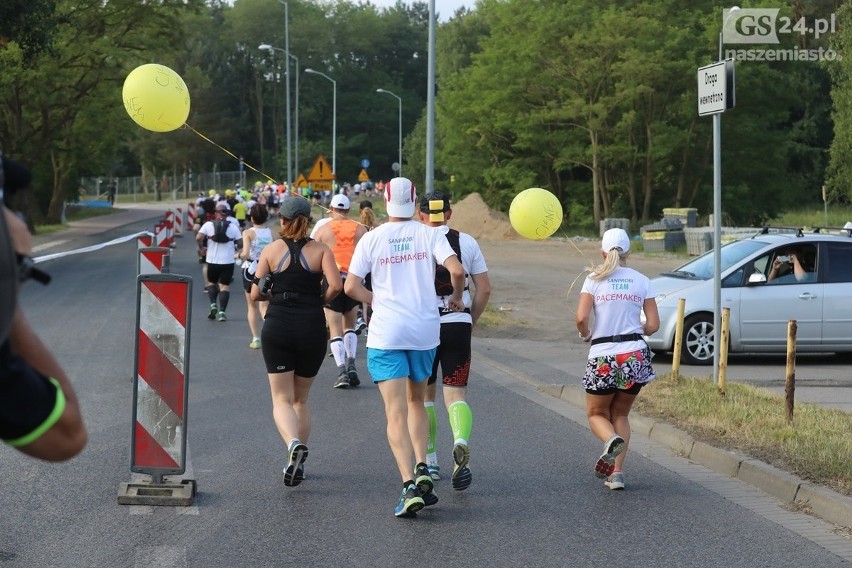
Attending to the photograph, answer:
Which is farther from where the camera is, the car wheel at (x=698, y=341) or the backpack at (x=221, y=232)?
the backpack at (x=221, y=232)

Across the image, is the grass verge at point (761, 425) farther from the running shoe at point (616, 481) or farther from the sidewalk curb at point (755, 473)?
the running shoe at point (616, 481)

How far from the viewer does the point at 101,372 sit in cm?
1291

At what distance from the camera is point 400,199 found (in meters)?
7.09

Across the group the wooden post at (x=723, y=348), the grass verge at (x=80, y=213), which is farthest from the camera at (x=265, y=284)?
the grass verge at (x=80, y=213)

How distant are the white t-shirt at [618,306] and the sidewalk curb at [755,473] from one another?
1.12 metres

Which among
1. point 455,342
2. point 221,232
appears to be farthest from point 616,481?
point 221,232

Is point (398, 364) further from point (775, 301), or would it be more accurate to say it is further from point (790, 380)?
point (775, 301)

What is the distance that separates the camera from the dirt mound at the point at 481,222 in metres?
47.8

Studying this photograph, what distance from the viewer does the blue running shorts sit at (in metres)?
6.98

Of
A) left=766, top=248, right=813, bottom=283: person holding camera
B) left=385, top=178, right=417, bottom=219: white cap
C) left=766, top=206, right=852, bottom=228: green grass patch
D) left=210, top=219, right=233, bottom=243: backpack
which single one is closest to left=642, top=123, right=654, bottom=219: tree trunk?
left=766, top=206, right=852, bottom=228: green grass patch

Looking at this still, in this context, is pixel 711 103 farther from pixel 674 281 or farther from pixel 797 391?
pixel 674 281

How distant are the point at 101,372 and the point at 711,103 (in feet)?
23.1

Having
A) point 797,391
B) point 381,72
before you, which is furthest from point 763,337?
point 381,72

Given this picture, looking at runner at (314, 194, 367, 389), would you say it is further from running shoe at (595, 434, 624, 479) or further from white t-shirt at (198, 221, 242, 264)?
white t-shirt at (198, 221, 242, 264)
